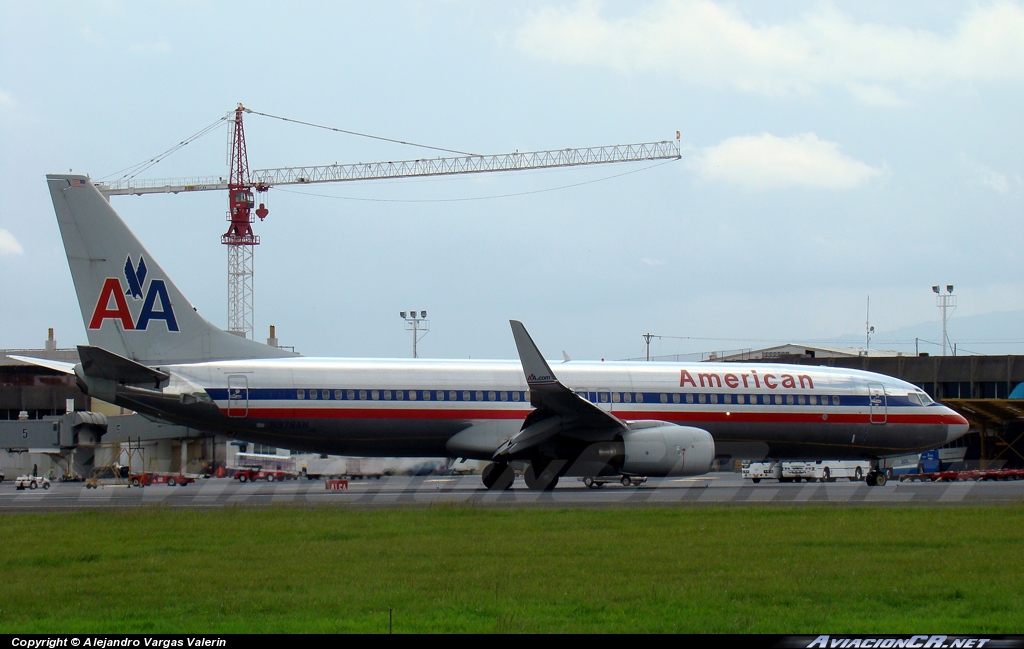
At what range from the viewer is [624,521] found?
712 inches

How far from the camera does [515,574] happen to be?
11695mm

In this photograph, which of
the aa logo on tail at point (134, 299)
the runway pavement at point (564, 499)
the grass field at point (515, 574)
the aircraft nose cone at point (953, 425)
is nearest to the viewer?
the grass field at point (515, 574)

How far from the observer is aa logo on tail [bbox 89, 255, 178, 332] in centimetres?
2723

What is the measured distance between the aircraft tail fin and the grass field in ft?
30.4

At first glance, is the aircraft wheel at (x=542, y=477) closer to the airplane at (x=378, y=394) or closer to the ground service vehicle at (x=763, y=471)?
the airplane at (x=378, y=394)

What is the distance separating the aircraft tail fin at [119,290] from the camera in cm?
2684

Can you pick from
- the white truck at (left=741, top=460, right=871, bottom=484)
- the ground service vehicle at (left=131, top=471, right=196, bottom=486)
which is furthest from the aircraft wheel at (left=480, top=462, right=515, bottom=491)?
the white truck at (left=741, top=460, right=871, bottom=484)

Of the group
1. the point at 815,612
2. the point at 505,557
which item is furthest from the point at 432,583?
the point at 815,612

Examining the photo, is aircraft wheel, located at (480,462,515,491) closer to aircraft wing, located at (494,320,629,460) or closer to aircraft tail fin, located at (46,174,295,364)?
aircraft wing, located at (494,320,629,460)

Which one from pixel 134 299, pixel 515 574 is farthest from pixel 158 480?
pixel 515 574

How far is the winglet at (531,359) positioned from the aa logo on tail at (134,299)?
30.1 feet

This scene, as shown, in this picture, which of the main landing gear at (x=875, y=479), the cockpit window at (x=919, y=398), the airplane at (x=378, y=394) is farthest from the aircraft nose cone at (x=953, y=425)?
the airplane at (x=378, y=394)

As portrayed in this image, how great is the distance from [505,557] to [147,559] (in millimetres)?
4526
